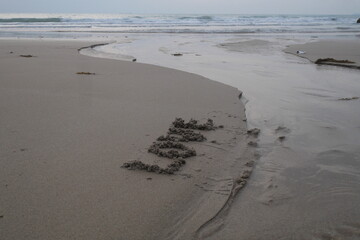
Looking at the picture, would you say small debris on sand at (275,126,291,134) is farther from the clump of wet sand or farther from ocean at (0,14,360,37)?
ocean at (0,14,360,37)

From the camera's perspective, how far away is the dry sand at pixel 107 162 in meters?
1.65

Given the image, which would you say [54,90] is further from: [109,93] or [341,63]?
[341,63]

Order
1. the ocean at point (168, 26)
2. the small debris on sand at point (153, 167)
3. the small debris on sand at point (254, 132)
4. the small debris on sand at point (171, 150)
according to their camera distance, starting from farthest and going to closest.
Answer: the ocean at point (168, 26)
the small debris on sand at point (254, 132)
the small debris on sand at point (171, 150)
the small debris on sand at point (153, 167)

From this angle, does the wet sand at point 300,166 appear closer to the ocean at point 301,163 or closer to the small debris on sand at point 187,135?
the ocean at point 301,163

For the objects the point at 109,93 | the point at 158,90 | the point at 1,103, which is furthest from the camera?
the point at 158,90

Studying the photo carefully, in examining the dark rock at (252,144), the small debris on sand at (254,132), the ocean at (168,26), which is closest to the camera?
the dark rock at (252,144)

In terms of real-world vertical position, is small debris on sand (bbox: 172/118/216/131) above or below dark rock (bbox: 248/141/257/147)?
above

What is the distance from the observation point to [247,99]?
169 inches

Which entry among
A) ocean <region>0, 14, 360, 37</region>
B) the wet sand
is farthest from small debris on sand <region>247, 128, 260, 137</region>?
ocean <region>0, 14, 360, 37</region>

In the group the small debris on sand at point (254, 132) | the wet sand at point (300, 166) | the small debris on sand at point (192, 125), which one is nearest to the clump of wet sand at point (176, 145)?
the small debris on sand at point (192, 125)

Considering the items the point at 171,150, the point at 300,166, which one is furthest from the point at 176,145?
the point at 300,166

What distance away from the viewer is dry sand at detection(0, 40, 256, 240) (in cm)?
165

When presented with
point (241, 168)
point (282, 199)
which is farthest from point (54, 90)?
point (282, 199)

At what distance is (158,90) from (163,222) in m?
2.99
